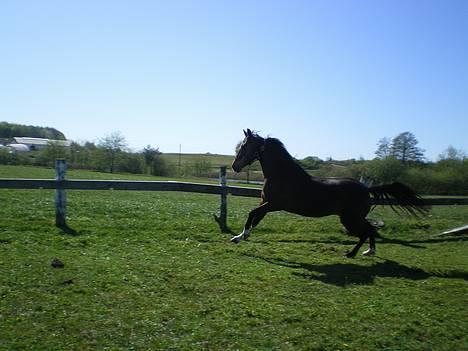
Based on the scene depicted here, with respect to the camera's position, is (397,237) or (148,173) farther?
(148,173)

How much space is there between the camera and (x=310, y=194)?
8531 millimetres

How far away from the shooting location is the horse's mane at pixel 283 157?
350 inches

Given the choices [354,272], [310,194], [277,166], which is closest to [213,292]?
[354,272]

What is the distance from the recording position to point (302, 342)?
162 inches

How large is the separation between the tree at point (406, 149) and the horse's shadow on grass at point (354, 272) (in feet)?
124

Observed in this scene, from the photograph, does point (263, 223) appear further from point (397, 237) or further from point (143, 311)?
point (143, 311)

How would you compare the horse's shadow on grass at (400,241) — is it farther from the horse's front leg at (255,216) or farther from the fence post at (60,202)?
the fence post at (60,202)

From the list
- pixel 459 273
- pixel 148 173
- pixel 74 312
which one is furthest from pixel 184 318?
pixel 148 173

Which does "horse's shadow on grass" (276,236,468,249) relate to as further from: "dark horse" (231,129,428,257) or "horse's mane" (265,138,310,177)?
"horse's mane" (265,138,310,177)

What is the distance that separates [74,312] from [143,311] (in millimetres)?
717

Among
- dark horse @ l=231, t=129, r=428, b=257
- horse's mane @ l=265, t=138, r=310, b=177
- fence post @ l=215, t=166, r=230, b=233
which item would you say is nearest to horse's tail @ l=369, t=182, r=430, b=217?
dark horse @ l=231, t=129, r=428, b=257

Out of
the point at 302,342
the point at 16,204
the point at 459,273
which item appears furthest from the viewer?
the point at 16,204

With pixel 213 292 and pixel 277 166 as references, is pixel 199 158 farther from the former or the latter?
pixel 213 292

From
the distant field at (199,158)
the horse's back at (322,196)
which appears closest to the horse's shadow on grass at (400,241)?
the horse's back at (322,196)
